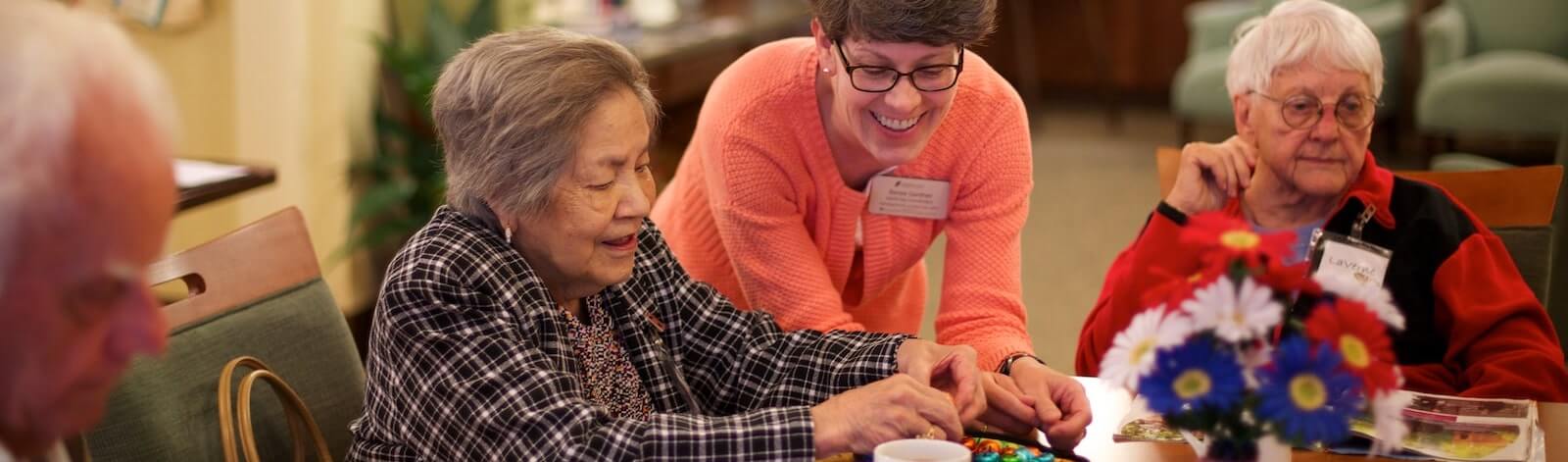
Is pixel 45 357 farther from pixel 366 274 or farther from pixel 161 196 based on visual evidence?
pixel 366 274

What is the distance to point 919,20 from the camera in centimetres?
195

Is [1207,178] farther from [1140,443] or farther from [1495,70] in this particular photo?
[1495,70]

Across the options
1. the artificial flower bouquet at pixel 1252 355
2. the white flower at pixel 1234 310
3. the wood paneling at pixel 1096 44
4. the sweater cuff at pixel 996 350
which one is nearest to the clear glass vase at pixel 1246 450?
the artificial flower bouquet at pixel 1252 355

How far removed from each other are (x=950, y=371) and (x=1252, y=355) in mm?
587

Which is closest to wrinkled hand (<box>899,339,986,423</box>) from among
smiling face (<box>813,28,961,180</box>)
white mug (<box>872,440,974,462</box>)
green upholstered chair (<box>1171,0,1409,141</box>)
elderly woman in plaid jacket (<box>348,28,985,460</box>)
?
elderly woman in plaid jacket (<box>348,28,985,460</box>)

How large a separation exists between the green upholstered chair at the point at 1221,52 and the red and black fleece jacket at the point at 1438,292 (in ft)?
14.8

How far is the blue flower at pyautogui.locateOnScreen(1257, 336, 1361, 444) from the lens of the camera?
1302mm

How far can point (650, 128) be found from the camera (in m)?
1.85

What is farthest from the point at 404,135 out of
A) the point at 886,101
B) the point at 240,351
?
the point at 886,101

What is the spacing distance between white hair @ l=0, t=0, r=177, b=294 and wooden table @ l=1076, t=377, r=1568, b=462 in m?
1.09

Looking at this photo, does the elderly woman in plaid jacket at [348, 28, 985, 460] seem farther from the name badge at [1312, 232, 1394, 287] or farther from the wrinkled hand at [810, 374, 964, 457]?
the name badge at [1312, 232, 1394, 287]

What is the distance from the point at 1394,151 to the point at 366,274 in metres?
5.03

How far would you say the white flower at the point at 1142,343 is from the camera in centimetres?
134

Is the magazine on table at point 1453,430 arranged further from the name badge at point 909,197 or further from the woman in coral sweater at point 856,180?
the name badge at point 909,197
